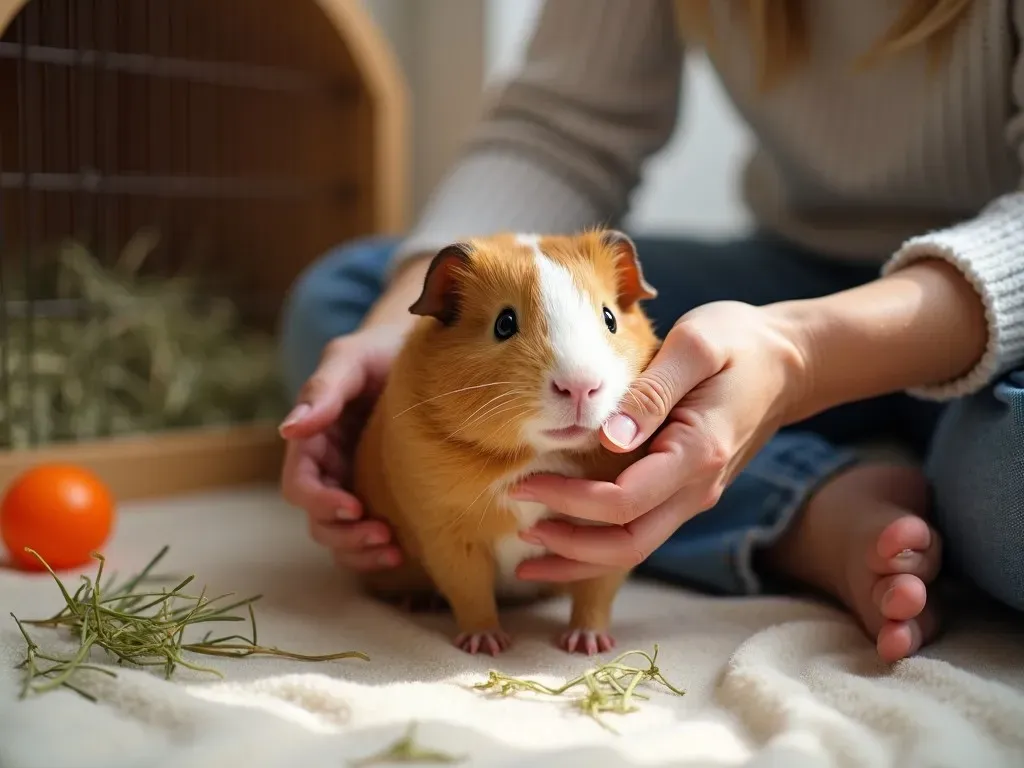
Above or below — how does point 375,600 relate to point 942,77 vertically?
below

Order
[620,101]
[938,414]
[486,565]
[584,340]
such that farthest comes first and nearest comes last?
[620,101]
[938,414]
[486,565]
[584,340]

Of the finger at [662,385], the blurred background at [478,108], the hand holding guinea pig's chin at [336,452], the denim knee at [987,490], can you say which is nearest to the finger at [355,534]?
the hand holding guinea pig's chin at [336,452]

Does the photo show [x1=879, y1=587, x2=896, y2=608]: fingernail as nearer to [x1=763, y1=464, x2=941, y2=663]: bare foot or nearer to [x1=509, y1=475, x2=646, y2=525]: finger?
[x1=763, y1=464, x2=941, y2=663]: bare foot

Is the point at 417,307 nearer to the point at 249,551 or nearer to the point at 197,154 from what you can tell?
the point at 249,551

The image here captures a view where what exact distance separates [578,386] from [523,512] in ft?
0.61

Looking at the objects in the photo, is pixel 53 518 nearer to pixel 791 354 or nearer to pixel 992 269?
pixel 791 354

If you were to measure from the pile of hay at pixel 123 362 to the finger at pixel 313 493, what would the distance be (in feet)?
2.25

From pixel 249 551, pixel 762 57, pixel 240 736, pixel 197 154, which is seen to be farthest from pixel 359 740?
pixel 197 154

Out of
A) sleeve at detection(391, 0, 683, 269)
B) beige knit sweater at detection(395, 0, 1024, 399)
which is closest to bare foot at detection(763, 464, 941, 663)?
beige knit sweater at detection(395, 0, 1024, 399)

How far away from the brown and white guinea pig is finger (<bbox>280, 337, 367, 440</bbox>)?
0.22 ft

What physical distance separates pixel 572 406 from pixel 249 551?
71 centimetres

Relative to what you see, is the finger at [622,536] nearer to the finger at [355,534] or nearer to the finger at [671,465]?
the finger at [671,465]

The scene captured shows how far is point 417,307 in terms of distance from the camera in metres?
0.93

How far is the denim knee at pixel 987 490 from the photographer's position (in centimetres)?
99
